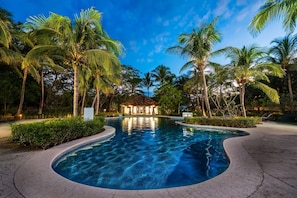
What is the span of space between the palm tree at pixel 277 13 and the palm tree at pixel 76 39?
21.2 feet

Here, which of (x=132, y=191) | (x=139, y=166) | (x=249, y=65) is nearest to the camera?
(x=132, y=191)

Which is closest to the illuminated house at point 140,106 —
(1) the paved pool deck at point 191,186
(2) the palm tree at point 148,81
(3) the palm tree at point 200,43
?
(2) the palm tree at point 148,81

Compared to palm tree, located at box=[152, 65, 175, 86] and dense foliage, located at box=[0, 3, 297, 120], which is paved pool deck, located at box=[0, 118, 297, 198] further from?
palm tree, located at box=[152, 65, 175, 86]

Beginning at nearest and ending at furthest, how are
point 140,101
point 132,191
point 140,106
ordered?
point 132,191 < point 140,101 < point 140,106

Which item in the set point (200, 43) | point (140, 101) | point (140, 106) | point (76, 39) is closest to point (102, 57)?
point (76, 39)

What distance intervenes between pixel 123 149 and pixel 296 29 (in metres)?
8.11

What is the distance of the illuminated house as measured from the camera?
33531 mm

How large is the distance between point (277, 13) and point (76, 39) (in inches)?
345

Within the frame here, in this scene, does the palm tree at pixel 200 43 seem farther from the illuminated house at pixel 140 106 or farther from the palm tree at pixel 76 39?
the illuminated house at pixel 140 106

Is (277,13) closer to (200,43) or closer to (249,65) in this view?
(200,43)

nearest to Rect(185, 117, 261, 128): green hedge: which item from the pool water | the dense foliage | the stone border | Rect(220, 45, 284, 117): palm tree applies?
the dense foliage

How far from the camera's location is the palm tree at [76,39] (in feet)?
25.6

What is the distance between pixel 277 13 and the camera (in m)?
6.00

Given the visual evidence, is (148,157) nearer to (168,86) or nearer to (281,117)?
(281,117)
